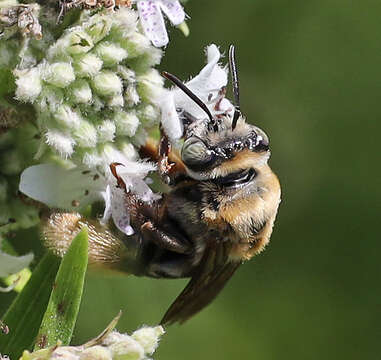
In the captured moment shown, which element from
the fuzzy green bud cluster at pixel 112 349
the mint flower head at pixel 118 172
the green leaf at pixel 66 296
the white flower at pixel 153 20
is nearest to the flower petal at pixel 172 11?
the white flower at pixel 153 20

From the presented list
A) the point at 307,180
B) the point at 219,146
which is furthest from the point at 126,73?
the point at 307,180

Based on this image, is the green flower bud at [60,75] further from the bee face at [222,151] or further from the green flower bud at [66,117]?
the bee face at [222,151]

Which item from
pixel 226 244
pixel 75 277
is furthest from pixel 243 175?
pixel 75 277

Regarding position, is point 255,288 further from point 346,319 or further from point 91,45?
point 91,45

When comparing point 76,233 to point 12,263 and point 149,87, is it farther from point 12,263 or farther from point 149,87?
point 149,87

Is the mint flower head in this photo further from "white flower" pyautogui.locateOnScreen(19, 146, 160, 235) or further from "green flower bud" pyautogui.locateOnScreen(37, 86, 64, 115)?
"green flower bud" pyautogui.locateOnScreen(37, 86, 64, 115)

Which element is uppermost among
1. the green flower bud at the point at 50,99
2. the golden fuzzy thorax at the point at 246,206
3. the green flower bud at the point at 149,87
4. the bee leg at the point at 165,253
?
the green flower bud at the point at 50,99
